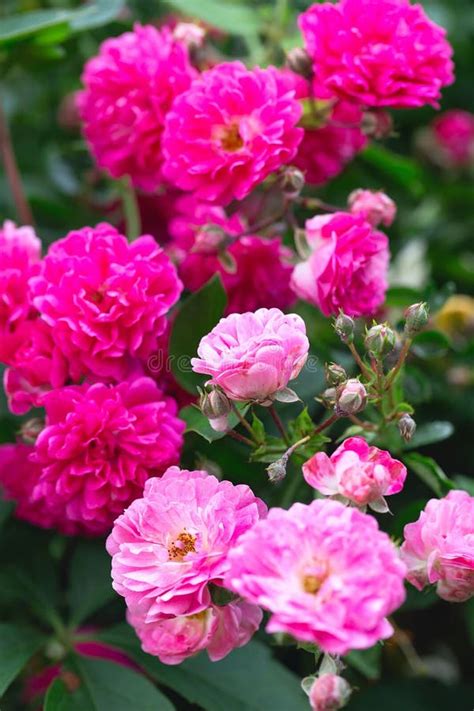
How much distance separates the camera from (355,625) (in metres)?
0.50

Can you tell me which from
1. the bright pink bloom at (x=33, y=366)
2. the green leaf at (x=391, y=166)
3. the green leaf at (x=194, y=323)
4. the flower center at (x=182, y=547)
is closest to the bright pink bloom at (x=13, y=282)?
the bright pink bloom at (x=33, y=366)

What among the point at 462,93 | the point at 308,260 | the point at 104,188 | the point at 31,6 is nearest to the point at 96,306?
the point at 308,260

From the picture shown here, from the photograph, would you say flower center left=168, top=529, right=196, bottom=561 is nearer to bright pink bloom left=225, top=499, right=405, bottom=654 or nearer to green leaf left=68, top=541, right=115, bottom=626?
bright pink bloom left=225, top=499, right=405, bottom=654

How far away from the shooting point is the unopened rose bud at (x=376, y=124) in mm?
853

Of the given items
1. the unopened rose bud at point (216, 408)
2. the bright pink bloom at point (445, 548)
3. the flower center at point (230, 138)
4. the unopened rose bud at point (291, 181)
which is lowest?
the bright pink bloom at point (445, 548)

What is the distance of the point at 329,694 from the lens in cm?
53

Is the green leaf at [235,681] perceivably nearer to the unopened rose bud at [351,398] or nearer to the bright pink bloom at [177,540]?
the bright pink bloom at [177,540]

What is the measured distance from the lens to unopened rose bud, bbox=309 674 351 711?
535 millimetres

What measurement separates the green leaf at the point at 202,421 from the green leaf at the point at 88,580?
24cm

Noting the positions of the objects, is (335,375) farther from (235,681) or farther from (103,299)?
(235,681)

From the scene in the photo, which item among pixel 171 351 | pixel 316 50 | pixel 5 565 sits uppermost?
pixel 316 50

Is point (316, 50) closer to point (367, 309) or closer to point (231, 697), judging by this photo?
point (367, 309)

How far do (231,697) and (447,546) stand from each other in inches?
11.6

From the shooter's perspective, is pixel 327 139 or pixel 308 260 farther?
pixel 327 139
